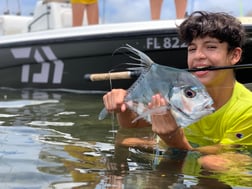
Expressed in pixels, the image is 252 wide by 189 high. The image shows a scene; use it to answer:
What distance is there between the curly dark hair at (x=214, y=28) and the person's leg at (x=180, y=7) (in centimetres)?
242

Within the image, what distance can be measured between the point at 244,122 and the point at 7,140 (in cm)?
147

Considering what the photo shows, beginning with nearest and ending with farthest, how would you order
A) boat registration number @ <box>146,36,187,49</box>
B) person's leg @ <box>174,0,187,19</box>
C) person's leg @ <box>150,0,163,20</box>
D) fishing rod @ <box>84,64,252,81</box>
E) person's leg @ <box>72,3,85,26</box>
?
fishing rod @ <box>84,64,252,81</box> → boat registration number @ <box>146,36,187,49</box> → person's leg @ <box>174,0,187,19</box> → person's leg @ <box>150,0,163,20</box> → person's leg @ <box>72,3,85,26</box>

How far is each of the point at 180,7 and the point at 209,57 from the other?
2.82m

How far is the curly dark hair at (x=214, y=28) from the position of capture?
271cm

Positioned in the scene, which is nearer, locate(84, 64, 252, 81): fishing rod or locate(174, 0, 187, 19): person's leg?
locate(84, 64, 252, 81): fishing rod

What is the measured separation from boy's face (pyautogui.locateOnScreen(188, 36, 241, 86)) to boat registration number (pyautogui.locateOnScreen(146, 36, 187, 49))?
97.0 inches

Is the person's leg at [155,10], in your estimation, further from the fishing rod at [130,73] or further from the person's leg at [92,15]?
the fishing rod at [130,73]

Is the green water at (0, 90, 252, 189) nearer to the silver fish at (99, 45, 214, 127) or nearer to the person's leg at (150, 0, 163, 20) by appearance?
the silver fish at (99, 45, 214, 127)

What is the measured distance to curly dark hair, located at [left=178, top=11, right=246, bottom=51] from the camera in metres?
2.71

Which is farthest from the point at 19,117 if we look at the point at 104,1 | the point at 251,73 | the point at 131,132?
the point at 104,1

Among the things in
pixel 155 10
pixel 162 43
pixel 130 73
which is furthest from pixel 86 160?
pixel 155 10

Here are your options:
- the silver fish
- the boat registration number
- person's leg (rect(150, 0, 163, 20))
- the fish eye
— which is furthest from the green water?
person's leg (rect(150, 0, 163, 20))

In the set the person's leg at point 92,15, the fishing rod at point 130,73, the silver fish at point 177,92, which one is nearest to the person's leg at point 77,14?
the person's leg at point 92,15

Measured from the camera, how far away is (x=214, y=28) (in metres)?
2.70
